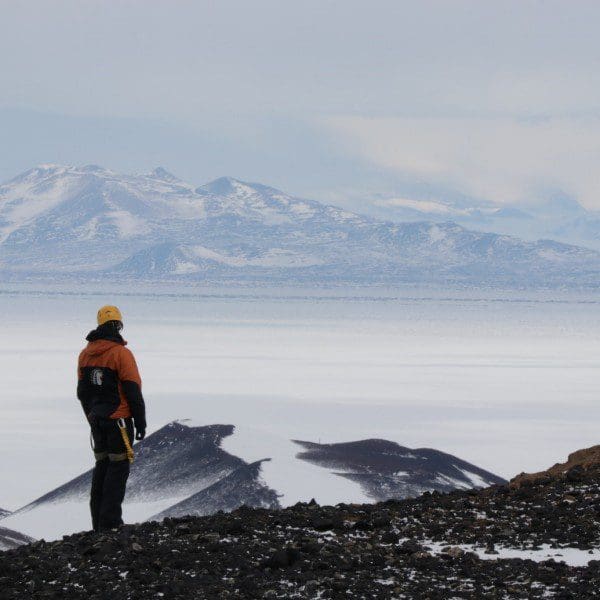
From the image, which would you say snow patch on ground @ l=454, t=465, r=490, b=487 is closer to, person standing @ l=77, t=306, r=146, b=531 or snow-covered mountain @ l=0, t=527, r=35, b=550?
Result: snow-covered mountain @ l=0, t=527, r=35, b=550

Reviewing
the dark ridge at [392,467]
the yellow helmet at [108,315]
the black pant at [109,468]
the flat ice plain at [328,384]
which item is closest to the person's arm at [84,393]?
the black pant at [109,468]

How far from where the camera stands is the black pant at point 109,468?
9.34 meters

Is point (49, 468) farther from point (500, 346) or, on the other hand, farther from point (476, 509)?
point (500, 346)

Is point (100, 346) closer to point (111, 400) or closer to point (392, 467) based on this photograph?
point (111, 400)

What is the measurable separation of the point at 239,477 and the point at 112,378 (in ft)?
49.1

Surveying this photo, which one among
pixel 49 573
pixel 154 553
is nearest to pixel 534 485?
pixel 154 553

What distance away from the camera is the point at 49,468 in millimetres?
34344

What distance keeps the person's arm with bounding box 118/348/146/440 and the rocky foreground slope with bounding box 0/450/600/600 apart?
79 centimetres

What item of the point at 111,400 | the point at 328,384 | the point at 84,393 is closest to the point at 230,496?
the point at 84,393

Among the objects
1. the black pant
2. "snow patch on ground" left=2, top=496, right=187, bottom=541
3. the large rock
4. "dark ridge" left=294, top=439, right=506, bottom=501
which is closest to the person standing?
the black pant

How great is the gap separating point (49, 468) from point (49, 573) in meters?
27.4

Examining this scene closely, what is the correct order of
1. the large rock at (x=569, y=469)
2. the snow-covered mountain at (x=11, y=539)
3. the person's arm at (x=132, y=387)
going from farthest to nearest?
the snow-covered mountain at (x=11, y=539) < the large rock at (x=569, y=469) < the person's arm at (x=132, y=387)

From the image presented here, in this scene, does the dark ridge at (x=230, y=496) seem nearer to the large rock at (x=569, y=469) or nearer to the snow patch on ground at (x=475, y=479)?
the snow patch on ground at (x=475, y=479)

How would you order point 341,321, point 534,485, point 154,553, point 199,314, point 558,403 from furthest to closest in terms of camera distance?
point 199,314 < point 341,321 < point 558,403 < point 534,485 < point 154,553
